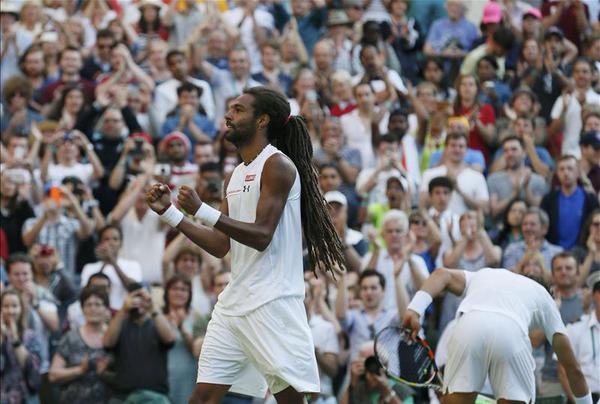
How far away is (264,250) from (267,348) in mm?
531

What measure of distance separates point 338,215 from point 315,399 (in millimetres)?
2138

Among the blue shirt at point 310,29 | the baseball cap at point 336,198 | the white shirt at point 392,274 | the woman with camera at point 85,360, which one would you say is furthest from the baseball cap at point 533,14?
the woman with camera at point 85,360

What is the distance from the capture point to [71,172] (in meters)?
14.4

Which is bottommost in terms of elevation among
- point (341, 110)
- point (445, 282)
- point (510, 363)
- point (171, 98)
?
point (510, 363)

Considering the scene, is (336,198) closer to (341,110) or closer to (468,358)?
(341,110)

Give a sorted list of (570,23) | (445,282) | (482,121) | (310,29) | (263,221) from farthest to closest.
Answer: (310,29)
(570,23)
(482,121)
(445,282)
(263,221)

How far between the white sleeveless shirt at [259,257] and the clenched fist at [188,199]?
1.52ft

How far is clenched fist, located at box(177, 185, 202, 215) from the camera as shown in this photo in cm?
748

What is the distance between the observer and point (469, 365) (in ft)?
28.7

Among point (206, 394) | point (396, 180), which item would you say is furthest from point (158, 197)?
point (396, 180)

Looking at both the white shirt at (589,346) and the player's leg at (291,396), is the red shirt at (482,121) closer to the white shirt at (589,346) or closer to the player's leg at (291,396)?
the white shirt at (589,346)

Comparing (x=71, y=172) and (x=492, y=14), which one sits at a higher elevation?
(x=492, y=14)

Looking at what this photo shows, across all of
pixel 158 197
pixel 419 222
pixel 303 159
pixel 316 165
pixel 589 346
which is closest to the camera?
pixel 158 197

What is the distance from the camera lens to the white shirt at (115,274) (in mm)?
13023
